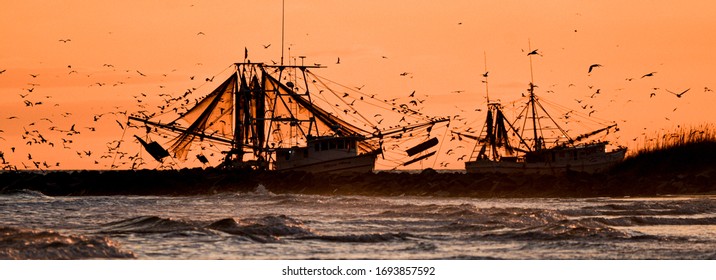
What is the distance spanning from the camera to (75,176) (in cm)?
6812

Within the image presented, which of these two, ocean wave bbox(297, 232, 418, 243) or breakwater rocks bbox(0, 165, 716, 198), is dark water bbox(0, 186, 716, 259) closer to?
ocean wave bbox(297, 232, 418, 243)

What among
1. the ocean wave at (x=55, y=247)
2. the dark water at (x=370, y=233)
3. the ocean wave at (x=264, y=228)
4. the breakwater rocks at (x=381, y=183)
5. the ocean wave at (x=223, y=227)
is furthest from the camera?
the breakwater rocks at (x=381, y=183)

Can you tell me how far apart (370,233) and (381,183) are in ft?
107

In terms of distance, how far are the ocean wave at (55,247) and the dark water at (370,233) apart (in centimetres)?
2

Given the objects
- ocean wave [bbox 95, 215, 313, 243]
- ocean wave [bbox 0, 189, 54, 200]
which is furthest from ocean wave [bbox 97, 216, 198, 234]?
ocean wave [bbox 0, 189, 54, 200]

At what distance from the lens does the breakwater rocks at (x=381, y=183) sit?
51.2m

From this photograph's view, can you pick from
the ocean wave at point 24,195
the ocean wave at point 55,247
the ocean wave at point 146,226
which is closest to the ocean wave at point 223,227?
the ocean wave at point 146,226

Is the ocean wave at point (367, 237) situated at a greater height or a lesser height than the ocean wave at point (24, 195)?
lesser

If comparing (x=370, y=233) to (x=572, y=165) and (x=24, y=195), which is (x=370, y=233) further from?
(x=572, y=165)

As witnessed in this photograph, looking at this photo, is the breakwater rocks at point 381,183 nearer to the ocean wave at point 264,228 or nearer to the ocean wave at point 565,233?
the ocean wave at point 565,233

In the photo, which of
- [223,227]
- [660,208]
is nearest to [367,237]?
[223,227]

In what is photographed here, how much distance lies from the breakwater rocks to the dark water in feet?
39.3

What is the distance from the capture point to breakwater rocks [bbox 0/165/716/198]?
51219 millimetres
